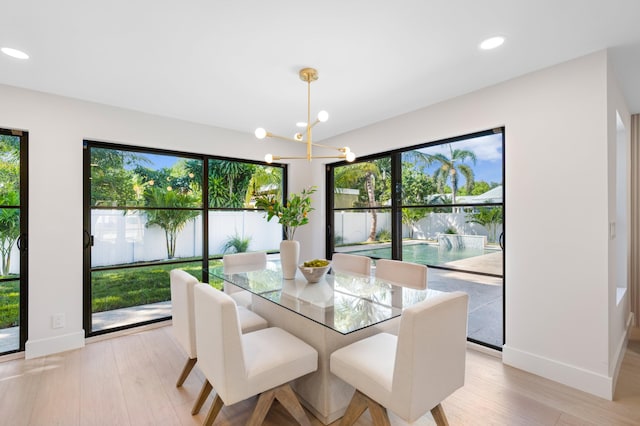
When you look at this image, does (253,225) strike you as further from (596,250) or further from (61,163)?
(596,250)

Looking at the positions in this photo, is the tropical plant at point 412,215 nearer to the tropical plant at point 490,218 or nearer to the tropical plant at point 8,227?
the tropical plant at point 490,218

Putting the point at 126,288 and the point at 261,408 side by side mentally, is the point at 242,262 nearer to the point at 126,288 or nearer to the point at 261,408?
the point at 126,288

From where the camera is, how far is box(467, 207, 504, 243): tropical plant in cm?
282

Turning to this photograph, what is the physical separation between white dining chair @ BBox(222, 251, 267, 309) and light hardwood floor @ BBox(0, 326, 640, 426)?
27.8 inches

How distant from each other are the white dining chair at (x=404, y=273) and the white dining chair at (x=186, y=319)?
119 centimetres

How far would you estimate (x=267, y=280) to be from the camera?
2.57 meters

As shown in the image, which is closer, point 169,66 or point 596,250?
point 596,250

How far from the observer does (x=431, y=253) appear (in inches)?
132

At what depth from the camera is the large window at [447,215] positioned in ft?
9.45

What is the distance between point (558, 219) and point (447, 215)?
0.99 metres

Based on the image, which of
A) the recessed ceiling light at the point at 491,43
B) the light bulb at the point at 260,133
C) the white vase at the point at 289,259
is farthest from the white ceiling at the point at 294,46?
the white vase at the point at 289,259

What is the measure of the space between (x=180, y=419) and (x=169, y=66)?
253 centimetres

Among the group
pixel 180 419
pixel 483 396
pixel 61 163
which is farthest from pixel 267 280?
pixel 61 163

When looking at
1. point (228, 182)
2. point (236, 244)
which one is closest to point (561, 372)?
point (236, 244)
